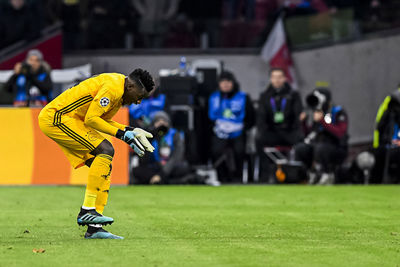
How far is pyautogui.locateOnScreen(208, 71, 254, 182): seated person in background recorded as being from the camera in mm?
19766

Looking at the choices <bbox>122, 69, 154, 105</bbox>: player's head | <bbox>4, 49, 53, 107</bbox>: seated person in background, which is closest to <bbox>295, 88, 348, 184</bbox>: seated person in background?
<bbox>4, 49, 53, 107</bbox>: seated person in background

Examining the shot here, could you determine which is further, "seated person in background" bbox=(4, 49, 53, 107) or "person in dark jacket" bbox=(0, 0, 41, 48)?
"person in dark jacket" bbox=(0, 0, 41, 48)

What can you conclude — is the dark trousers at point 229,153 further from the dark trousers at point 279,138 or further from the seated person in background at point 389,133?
the seated person in background at point 389,133

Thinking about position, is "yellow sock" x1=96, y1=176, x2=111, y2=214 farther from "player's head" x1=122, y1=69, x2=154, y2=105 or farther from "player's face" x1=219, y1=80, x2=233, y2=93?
"player's face" x1=219, y1=80, x2=233, y2=93

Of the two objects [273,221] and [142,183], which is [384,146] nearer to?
[142,183]

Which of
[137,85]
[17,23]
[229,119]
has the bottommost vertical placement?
[229,119]

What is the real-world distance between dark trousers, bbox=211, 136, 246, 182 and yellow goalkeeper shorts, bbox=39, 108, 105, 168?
32.5ft

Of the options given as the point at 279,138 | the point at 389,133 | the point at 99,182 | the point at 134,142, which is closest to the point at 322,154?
the point at 279,138

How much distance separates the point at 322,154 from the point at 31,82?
5.98 meters

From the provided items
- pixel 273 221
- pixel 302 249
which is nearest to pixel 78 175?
pixel 273 221

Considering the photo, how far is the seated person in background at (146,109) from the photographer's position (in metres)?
19.2

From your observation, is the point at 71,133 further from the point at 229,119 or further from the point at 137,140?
the point at 229,119

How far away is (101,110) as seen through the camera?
960 cm

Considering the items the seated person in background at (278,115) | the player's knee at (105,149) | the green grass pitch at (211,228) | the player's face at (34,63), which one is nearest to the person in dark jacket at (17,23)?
the player's face at (34,63)
